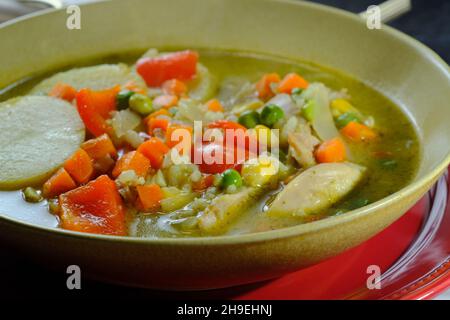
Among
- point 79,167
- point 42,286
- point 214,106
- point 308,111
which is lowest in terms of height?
point 42,286

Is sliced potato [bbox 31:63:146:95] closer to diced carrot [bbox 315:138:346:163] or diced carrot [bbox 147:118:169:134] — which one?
diced carrot [bbox 147:118:169:134]

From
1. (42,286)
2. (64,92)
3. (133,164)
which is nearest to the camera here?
(42,286)

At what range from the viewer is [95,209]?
2598 mm

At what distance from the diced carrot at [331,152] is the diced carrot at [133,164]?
80cm

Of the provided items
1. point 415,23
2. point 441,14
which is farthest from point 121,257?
point 441,14

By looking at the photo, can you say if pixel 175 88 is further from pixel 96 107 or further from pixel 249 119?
pixel 249 119

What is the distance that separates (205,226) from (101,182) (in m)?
0.48

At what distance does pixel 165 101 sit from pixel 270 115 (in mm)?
613

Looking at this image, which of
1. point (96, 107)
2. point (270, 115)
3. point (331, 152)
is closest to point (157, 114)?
point (96, 107)

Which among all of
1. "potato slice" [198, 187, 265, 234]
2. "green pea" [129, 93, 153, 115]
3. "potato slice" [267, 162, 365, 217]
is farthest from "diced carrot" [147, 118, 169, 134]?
"potato slice" [267, 162, 365, 217]

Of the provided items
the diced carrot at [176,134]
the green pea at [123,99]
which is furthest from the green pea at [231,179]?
the green pea at [123,99]

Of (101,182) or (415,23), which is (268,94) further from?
(415,23)

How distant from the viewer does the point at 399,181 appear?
2910mm

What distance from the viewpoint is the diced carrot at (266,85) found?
3596 millimetres
